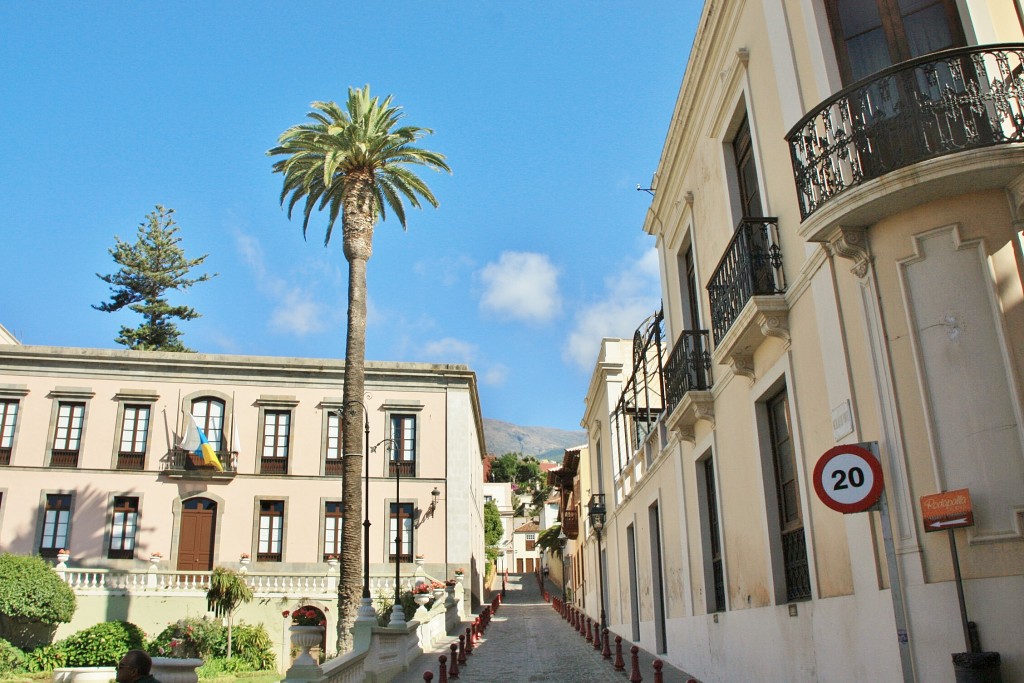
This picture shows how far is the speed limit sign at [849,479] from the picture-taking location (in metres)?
5.96

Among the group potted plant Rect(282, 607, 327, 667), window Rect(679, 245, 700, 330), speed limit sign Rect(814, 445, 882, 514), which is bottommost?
potted plant Rect(282, 607, 327, 667)

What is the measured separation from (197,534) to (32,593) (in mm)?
7903

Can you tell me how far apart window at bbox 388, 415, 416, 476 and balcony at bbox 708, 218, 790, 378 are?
26189mm

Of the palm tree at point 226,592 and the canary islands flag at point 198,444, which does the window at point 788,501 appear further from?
the canary islands flag at point 198,444

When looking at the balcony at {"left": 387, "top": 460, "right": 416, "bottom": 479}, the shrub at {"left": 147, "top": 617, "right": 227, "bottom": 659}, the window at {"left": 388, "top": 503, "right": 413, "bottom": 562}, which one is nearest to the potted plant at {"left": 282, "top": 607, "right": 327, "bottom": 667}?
the shrub at {"left": 147, "top": 617, "right": 227, "bottom": 659}

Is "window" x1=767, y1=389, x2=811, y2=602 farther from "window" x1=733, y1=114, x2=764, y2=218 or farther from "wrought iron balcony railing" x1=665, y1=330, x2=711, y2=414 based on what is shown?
"window" x1=733, y1=114, x2=764, y2=218

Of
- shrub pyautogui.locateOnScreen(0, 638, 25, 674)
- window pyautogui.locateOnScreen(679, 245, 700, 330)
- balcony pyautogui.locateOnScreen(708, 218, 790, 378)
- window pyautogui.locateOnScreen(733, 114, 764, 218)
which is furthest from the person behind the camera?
shrub pyautogui.locateOnScreen(0, 638, 25, 674)

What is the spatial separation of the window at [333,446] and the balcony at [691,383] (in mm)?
23620

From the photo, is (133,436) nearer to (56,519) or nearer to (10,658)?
(56,519)

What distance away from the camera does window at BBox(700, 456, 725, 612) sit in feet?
39.9

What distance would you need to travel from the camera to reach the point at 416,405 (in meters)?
35.9

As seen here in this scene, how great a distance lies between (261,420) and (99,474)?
6789 mm

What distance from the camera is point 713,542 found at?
12656 mm

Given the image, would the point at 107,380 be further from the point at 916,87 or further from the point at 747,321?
the point at 916,87
